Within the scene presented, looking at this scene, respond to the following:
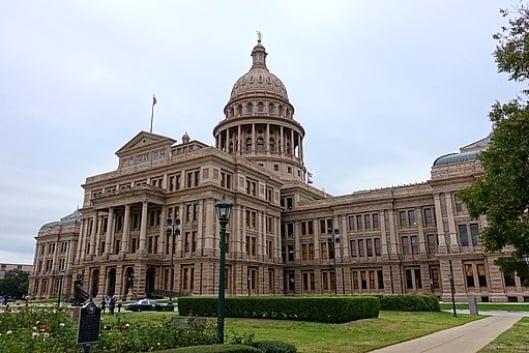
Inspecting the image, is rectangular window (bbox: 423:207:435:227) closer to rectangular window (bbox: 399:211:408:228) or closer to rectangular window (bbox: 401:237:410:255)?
rectangular window (bbox: 399:211:408:228)

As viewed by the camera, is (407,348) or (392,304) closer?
(407,348)

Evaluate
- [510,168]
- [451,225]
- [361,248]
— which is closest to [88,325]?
[510,168]

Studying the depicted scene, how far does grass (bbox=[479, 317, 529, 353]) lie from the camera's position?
1366cm

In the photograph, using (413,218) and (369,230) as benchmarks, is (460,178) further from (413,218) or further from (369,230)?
(369,230)

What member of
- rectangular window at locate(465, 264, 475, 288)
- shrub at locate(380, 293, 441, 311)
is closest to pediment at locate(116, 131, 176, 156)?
shrub at locate(380, 293, 441, 311)

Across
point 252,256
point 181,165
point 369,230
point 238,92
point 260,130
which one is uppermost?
point 238,92

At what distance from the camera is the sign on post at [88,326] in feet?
29.5

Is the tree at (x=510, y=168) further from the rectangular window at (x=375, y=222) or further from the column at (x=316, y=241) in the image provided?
the column at (x=316, y=241)

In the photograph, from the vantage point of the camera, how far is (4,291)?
99.9 metres

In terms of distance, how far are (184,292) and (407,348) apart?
4174 cm

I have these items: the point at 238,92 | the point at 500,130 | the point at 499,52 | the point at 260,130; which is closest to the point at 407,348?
the point at 500,130

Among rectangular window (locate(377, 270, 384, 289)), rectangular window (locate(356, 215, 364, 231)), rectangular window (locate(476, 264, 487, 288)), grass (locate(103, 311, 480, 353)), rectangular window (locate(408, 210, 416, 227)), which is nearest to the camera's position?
grass (locate(103, 311, 480, 353))

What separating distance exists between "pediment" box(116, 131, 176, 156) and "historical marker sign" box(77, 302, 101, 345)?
52716 millimetres

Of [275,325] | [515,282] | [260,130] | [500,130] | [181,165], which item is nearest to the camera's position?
[500,130]
